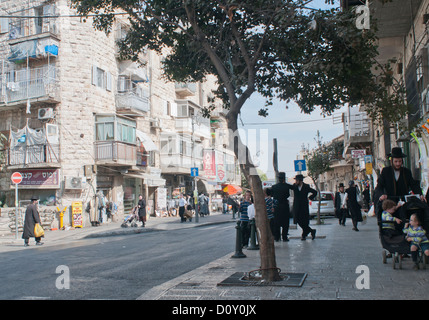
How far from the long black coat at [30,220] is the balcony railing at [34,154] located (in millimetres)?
10262

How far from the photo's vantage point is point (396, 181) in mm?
7730

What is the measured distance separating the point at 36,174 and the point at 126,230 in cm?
842

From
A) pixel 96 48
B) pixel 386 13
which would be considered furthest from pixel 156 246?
pixel 96 48

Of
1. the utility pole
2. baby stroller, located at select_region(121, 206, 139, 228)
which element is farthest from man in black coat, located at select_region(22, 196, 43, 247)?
the utility pole

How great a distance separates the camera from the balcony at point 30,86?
25.8 meters

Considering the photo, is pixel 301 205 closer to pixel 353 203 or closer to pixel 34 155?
pixel 353 203

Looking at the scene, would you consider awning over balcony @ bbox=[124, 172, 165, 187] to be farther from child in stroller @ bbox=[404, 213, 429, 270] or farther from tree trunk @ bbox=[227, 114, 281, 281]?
child in stroller @ bbox=[404, 213, 429, 270]

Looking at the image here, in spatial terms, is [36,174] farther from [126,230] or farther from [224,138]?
[224,138]

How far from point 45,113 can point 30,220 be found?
11.7m

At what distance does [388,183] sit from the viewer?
7762mm

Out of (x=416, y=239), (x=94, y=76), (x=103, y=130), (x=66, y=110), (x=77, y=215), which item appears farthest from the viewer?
(x=103, y=130)

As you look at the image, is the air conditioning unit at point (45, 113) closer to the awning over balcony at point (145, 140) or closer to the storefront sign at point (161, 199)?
the awning over balcony at point (145, 140)

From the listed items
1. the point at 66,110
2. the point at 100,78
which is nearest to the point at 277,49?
the point at 66,110
